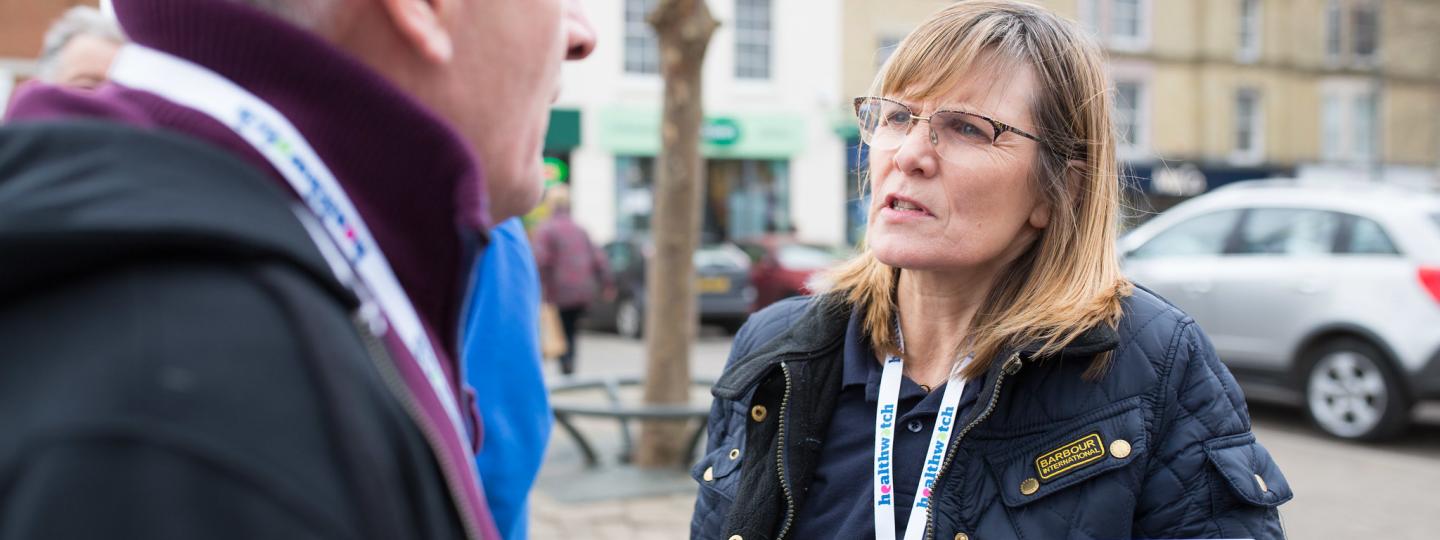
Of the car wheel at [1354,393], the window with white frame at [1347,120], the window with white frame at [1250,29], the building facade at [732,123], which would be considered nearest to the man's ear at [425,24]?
the car wheel at [1354,393]

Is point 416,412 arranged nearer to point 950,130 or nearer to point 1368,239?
point 950,130

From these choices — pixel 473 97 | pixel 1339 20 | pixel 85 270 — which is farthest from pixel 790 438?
pixel 1339 20

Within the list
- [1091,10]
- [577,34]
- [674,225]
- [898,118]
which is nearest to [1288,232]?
[674,225]

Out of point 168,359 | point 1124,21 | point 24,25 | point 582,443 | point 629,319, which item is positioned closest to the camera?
point 168,359

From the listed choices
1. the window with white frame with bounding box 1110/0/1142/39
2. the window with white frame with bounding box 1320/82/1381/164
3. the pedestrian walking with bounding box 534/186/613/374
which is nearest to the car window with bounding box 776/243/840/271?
the pedestrian walking with bounding box 534/186/613/374

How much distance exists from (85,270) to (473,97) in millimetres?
407

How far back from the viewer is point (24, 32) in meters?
7.77

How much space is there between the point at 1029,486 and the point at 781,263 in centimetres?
1354

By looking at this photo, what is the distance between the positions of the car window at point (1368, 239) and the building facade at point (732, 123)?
15.4 meters

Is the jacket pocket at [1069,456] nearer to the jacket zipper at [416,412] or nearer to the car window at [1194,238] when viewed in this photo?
the jacket zipper at [416,412]

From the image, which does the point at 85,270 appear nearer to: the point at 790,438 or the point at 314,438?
the point at 314,438

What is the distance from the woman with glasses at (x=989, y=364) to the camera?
5.92 ft

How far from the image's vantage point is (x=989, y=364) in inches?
77.8

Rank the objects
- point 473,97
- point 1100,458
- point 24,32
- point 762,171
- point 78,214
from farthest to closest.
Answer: point 762,171, point 24,32, point 1100,458, point 473,97, point 78,214
